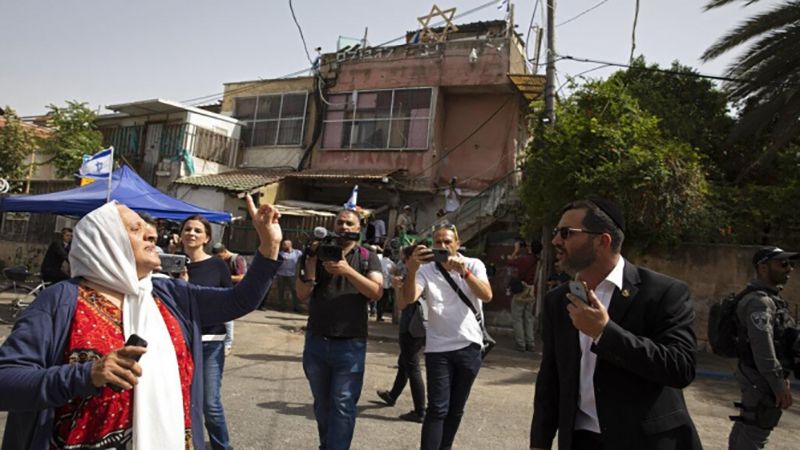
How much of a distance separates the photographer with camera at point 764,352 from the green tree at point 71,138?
2151cm

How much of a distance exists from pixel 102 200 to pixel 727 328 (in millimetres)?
10778

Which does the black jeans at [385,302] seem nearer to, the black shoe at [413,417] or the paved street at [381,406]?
the paved street at [381,406]

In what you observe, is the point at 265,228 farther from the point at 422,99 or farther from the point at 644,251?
the point at 422,99

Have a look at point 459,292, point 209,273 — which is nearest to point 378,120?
point 209,273

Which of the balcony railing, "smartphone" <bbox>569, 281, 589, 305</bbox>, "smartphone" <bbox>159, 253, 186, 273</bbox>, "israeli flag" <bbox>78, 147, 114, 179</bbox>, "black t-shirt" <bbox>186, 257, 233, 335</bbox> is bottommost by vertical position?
"black t-shirt" <bbox>186, 257, 233, 335</bbox>

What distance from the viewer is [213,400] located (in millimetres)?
3943

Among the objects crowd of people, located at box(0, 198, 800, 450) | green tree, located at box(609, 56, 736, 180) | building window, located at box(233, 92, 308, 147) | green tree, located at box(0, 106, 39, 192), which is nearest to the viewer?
crowd of people, located at box(0, 198, 800, 450)

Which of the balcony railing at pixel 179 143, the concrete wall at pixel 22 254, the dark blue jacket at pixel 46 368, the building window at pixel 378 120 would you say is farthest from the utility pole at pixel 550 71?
the concrete wall at pixel 22 254

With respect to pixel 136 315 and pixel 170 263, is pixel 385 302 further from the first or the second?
pixel 136 315

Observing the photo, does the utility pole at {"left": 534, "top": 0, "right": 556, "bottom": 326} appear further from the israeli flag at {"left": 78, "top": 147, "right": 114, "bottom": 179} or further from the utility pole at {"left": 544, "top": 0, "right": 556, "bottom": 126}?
the israeli flag at {"left": 78, "top": 147, "right": 114, "bottom": 179}

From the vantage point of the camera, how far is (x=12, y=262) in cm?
2170

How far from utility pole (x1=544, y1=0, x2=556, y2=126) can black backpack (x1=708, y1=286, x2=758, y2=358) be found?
8058 mm

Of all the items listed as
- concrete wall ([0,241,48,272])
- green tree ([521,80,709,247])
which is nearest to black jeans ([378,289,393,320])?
green tree ([521,80,709,247])

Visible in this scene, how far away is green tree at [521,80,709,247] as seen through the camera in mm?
10148
